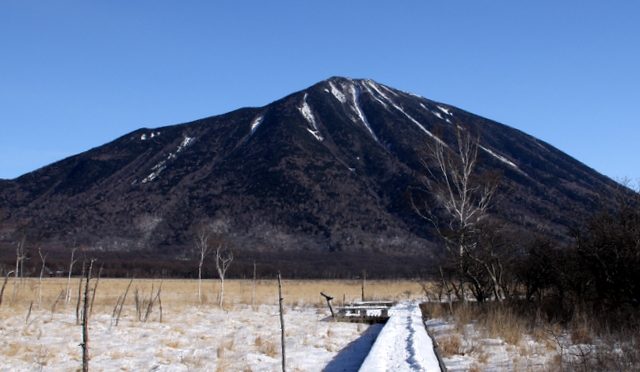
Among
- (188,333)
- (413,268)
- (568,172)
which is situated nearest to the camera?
(188,333)

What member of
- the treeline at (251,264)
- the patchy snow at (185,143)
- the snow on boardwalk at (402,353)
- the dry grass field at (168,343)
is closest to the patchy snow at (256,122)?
the patchy snow at (185,143)

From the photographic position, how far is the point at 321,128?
569ft

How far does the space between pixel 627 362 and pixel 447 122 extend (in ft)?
546

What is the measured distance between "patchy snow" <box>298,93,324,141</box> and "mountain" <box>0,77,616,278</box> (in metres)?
0.64

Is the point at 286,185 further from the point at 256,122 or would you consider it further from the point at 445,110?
the point at 445,110

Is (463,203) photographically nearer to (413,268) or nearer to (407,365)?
(407,365)

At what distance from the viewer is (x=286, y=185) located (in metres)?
141

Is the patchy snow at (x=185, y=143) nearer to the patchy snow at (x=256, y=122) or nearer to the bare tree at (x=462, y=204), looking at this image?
the patchy snow at (x=256, y=122)

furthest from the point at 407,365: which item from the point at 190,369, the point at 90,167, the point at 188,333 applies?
the point at 90,167

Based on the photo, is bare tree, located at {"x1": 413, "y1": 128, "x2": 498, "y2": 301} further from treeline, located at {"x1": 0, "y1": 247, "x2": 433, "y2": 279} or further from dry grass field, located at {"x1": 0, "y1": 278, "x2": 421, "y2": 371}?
treeline, located at {"x1": 0, "y1": 247, "x2": 433, "y2": 279}

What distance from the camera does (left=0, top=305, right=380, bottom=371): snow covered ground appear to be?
37.8ft

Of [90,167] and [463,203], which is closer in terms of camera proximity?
[463,203]

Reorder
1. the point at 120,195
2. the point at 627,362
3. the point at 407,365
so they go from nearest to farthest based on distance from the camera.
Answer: the point at 627,362, the point at 407,365, the point at 120,195

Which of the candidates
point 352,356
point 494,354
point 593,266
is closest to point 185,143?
point 352,356
